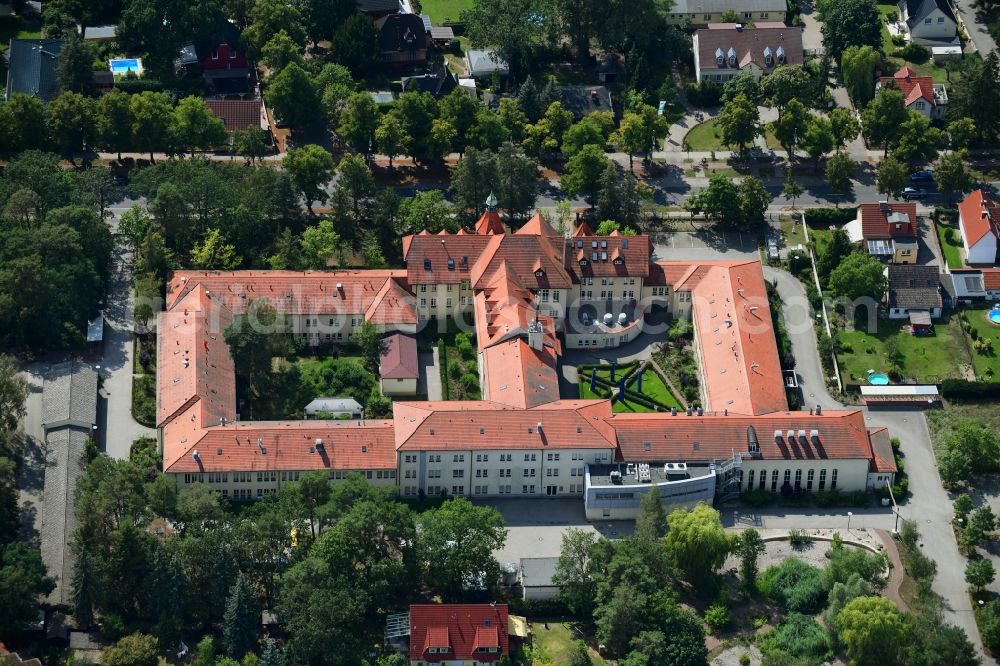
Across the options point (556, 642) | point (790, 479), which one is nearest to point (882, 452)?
point (790, 479)

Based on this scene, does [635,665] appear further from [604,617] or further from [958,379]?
[958,379]

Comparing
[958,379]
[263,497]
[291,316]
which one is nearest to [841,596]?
[958,379]

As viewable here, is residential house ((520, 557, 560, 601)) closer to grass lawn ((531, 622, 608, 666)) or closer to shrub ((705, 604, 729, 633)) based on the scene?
grass lawn ((531, 622, 608, 666))

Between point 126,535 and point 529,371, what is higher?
point 529,371

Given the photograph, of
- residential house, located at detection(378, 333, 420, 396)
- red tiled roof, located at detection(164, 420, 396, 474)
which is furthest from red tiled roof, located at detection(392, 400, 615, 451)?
residential house, located at detection(378, 333, 420, 396)

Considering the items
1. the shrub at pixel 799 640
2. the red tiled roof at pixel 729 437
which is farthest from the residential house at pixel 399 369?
the shrub at pixel 799 640

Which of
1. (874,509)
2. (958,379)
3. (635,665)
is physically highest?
(958,379)

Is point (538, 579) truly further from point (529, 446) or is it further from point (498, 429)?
Result: point (498, 429)
